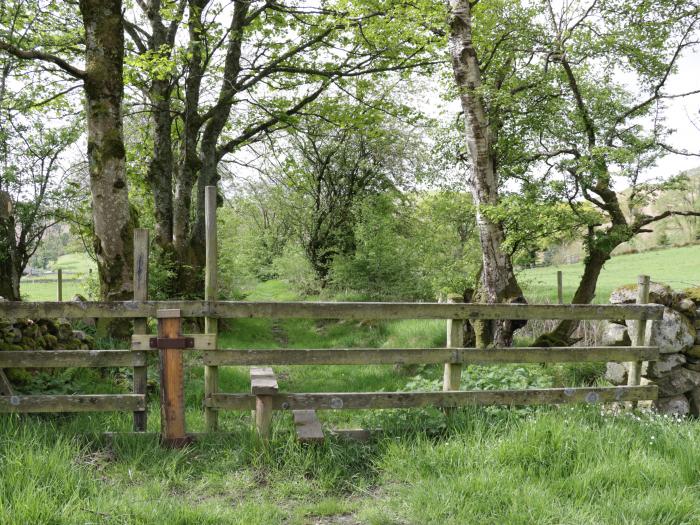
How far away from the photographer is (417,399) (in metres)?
5.44

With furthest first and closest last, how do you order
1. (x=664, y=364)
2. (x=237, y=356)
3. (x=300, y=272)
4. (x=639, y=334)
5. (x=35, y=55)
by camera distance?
(x=300, y=272) < (x=35, y=55) < (x=664, y=364) < (x=639, y=334) < (x=237, y=356)

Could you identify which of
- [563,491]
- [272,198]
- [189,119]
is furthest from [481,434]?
[272,198]

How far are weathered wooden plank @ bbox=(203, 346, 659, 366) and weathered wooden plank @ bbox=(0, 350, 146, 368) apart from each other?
753 mm

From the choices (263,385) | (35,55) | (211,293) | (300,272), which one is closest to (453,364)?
(263,385)

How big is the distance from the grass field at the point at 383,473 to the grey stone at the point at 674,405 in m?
1.17

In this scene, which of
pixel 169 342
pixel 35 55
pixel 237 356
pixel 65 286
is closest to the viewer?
pixel 169 342

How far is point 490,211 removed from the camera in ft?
Result: 29.5

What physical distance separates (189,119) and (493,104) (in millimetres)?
8362

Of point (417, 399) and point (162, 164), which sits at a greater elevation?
point (162, 164)

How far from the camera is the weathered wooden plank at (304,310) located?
5145mm

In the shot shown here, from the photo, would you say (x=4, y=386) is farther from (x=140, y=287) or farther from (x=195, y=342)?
(x=195, y=342)

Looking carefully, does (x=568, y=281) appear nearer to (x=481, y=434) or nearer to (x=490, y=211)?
(x=490, y=211)

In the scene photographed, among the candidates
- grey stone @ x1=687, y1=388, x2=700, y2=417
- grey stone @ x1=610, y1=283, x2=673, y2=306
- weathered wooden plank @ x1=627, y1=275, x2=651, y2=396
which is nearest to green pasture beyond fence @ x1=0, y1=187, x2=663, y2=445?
weathered wooden plank @ x1=627, y1=275, x2=651, y2=396

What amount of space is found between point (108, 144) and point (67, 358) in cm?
445
